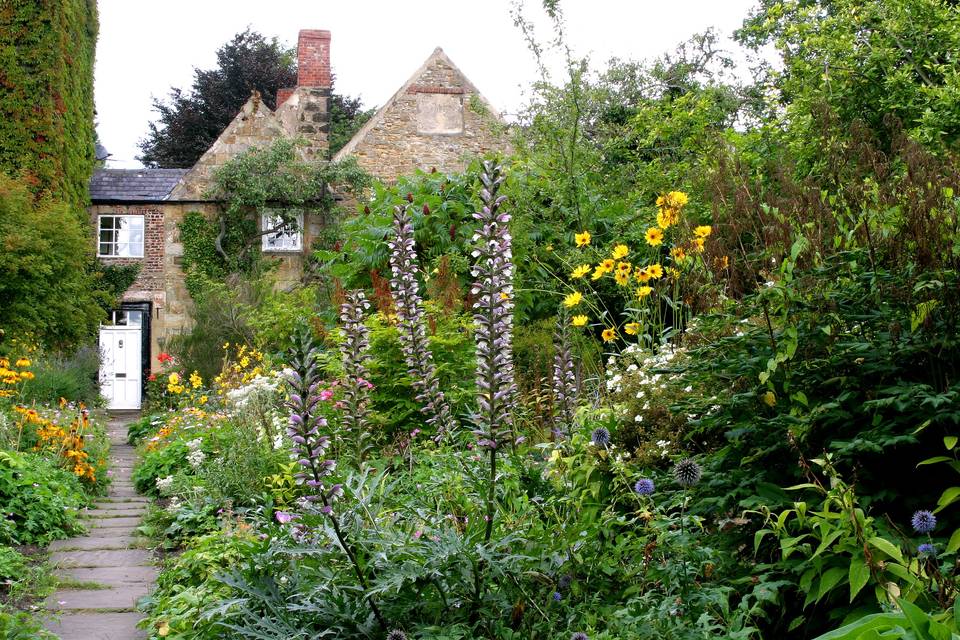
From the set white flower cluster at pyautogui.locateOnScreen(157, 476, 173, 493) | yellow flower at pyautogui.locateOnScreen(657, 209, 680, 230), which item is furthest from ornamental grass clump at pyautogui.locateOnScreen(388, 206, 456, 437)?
white flower cluster at pyautogui.locateOnScreen(157, 476, 173, 493)

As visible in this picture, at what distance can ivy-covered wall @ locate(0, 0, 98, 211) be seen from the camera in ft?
58.3

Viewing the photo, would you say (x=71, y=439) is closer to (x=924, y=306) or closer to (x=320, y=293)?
(x=320, y=293)

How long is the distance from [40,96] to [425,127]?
7.94 meters

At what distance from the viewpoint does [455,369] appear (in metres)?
6.73

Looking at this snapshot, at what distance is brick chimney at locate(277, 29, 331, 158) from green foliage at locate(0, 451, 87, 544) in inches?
570

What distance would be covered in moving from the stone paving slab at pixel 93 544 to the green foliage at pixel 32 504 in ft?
0.28

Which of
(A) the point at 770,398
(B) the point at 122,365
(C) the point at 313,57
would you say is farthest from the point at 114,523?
(C) the point at 313,57

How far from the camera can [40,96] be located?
59.6 ft

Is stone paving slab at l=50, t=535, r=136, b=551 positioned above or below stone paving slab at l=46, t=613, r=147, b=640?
above

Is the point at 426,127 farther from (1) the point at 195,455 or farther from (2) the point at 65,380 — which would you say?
(1) the point at 195,455

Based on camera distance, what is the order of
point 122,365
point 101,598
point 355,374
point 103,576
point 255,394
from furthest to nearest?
point 122,365 → point 255,394 → point 103,576 → point 101,598 → point 355,374

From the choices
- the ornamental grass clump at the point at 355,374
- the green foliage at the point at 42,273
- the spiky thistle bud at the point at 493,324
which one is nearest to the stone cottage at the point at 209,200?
the green foliage at the point at 42,273

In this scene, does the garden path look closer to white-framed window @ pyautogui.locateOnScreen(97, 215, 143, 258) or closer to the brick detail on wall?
white-framed window @ pyautogui.locateOnScreen(97, 215, 143, 258)

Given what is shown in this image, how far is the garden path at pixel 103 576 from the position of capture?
4766 millimetres
